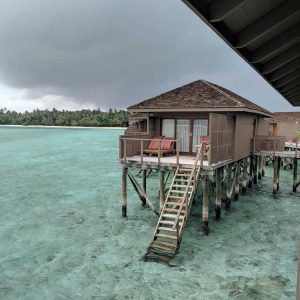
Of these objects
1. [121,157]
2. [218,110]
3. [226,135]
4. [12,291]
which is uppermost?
[218,110]

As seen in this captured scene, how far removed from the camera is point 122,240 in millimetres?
12961

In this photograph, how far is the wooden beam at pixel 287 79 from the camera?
185 inches

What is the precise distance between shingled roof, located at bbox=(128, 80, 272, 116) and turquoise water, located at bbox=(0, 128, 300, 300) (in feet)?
18.2

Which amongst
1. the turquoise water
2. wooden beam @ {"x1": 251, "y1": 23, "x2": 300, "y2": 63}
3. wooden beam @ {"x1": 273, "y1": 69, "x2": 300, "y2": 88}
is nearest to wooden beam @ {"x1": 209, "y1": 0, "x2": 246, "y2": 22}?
wooden beam @ {"x1": 251, "y1": 23, "x2": 300, "y2": 63}

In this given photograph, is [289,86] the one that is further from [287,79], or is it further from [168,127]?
[168,127]

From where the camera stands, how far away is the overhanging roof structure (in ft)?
9.19

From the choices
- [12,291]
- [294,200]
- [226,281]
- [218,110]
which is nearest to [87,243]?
[12,291]

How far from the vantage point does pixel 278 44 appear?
3555 mm

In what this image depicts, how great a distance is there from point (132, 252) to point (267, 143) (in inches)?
526

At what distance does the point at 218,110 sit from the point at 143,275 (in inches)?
330

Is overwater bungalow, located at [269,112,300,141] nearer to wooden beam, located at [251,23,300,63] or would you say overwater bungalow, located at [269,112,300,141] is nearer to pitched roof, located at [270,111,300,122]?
pitched roof, located at [270,111,300,122]

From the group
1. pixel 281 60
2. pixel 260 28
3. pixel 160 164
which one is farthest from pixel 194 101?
pixel 260 28

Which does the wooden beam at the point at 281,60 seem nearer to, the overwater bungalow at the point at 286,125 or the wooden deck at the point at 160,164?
the wooden deck at the point at 160,164

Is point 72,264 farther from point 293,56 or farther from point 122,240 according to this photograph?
point 293,56
